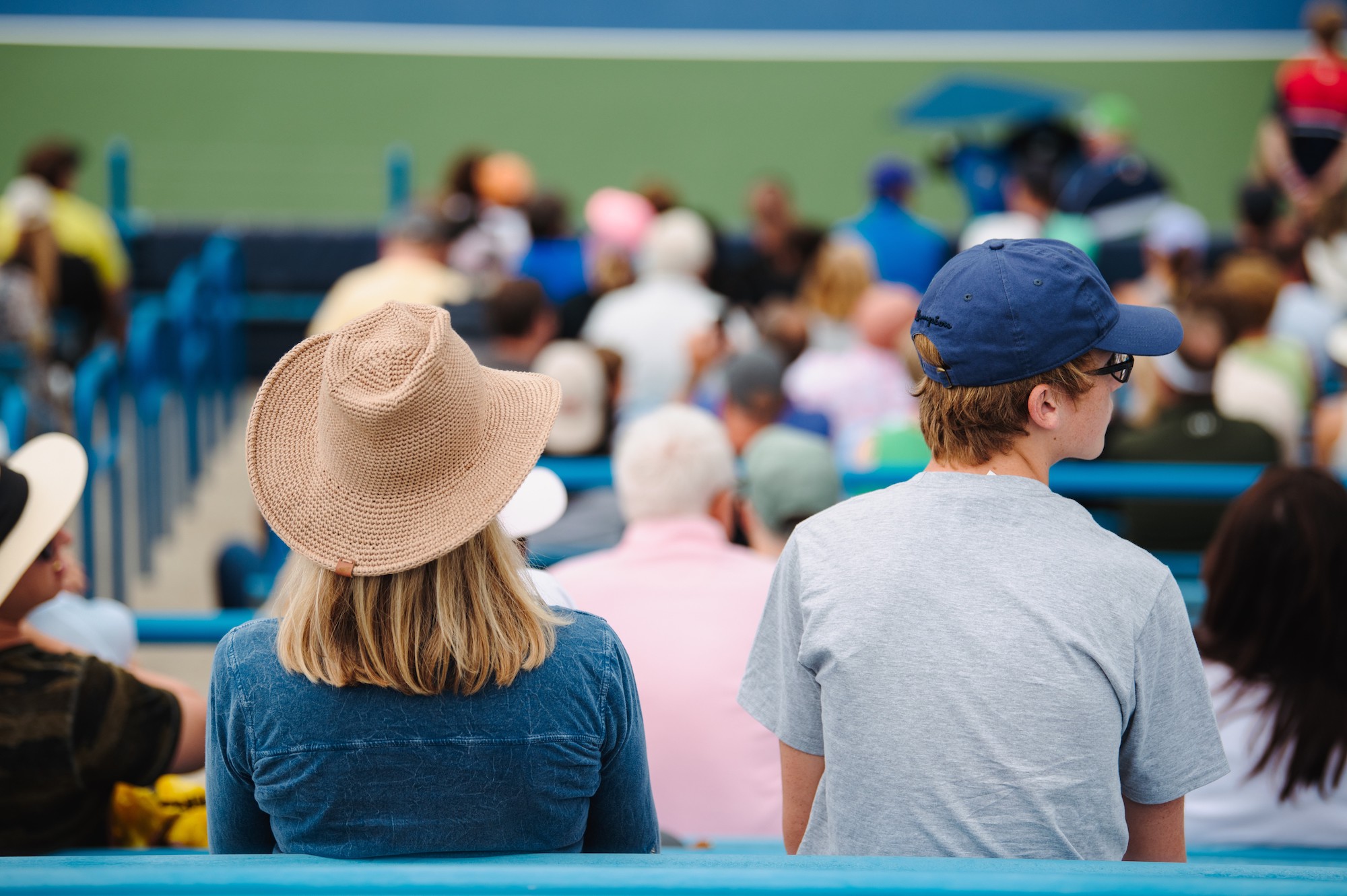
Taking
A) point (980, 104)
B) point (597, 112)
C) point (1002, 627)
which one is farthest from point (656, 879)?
point (597, 112)

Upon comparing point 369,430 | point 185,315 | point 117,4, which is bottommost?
point 185,315

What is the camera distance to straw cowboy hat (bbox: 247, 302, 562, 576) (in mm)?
1379

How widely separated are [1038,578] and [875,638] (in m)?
0.18

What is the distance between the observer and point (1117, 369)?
1.46 meters

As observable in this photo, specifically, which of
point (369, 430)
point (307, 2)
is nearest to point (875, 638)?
point (369, 430)

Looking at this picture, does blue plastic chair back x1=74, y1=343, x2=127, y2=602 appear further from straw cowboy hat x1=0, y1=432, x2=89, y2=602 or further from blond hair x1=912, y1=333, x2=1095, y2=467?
blond hair x1=912, y1=333, x2=1095, y2=467

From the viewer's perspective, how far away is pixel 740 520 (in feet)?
11.0

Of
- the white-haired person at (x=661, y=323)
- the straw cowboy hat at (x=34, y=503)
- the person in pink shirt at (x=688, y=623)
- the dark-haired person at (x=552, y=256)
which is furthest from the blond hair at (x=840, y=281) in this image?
the straw cowboy hat at (x=34, y=503)

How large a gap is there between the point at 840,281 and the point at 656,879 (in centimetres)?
460

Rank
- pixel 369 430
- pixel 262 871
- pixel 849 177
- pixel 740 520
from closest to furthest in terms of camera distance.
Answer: pixel 262 871
pixel 369 430
pixel 740 520
pixel 849 177

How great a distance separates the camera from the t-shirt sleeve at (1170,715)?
52.2 inches

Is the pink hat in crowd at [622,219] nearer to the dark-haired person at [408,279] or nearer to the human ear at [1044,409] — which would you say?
the dark-haired person at [408,279]

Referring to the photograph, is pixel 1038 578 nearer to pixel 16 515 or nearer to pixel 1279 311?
pixel 16 515

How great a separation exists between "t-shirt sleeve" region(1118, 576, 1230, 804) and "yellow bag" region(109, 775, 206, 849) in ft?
4.63
